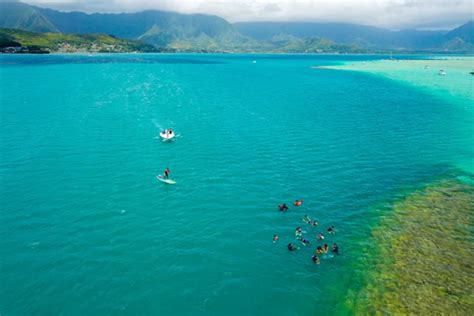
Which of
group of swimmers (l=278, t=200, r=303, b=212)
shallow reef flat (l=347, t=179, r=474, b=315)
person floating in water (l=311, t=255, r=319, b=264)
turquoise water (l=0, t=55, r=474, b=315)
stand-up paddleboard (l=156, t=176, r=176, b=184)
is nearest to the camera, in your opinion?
shallow reef flat (l=347, t=179, r=474, b=315)

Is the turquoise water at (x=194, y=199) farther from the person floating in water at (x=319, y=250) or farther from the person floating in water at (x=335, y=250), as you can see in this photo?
the person floating in water at (x=319, y=250)

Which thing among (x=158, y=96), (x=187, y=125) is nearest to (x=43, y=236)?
(x=187, y=125)

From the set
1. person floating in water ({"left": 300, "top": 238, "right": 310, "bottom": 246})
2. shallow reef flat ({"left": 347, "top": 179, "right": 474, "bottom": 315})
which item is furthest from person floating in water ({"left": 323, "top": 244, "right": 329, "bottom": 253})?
shallow reef flat ({"left": 347, "top": 179, "right": 474, "bottom": 315})

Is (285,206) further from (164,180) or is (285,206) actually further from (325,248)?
(164,180)

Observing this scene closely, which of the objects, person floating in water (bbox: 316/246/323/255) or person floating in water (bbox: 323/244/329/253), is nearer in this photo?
person floating in water (bbox: 316/246/323/255)

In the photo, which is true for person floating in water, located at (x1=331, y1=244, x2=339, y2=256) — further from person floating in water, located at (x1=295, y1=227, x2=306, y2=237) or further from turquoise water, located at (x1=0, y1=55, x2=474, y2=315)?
person floating in water, located at (x1=295, y1=227, x2=306, y2=237)

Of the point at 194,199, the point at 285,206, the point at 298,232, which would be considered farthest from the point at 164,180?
the point at 298,232
